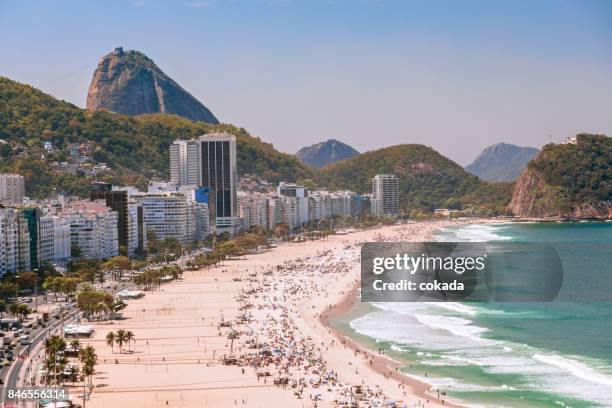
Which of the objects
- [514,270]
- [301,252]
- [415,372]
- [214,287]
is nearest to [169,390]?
[415,372]

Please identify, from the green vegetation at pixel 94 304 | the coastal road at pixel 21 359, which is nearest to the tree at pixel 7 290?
the coastal road at pixel 21 359

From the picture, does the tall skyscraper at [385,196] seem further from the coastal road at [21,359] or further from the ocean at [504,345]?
the coastal road at [21,359]

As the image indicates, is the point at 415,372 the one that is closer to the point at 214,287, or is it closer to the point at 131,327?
the point at 131,327

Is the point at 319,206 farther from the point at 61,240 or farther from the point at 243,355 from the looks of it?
the point at 243,355

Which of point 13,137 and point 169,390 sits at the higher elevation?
point 13,137

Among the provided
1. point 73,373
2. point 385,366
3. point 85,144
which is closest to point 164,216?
point 85,144

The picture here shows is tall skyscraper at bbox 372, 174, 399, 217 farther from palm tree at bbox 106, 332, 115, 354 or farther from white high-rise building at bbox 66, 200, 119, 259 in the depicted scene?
palm tree at bbox 106, 332, 115, 354

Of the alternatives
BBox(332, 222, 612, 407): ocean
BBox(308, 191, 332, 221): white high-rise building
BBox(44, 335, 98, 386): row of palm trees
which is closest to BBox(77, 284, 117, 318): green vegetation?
BBox(332, 222, 612, 407): ocean
